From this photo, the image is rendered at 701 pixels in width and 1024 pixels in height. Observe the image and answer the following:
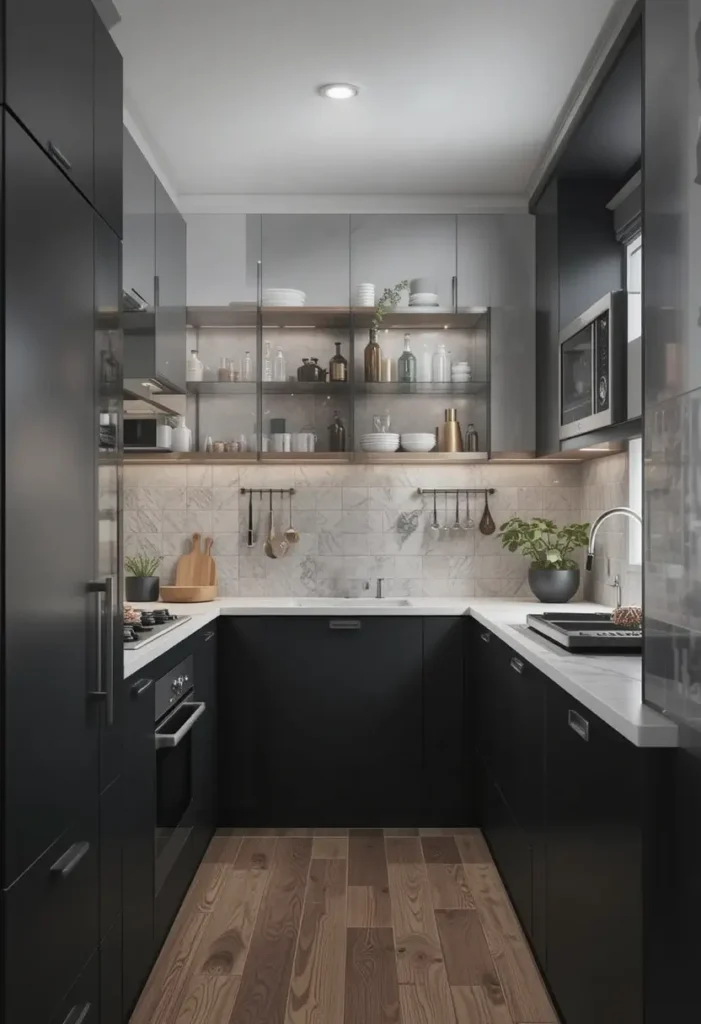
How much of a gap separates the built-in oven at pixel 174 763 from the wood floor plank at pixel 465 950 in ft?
2.78

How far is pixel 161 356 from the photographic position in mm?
3590

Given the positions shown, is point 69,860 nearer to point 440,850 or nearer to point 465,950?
point 465,950

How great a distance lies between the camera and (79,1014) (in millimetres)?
1848

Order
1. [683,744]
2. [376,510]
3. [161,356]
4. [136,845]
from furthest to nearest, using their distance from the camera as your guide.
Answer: [376,510]
[161,356]
[136,845]
[683,744]

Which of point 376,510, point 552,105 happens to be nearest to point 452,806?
point 376,510

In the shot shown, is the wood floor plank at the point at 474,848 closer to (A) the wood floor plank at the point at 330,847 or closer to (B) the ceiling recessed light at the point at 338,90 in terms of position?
(A) the wood floor plank at the point at 330,847

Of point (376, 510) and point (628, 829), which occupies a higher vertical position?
point (376, 510)

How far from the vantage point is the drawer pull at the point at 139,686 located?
2.33 m

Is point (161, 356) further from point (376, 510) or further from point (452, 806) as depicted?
point (452, 806)

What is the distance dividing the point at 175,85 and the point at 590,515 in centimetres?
245

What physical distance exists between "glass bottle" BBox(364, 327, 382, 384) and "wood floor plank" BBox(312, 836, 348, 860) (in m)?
1.96

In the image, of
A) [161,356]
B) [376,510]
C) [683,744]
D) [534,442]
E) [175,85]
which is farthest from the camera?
[376,510]

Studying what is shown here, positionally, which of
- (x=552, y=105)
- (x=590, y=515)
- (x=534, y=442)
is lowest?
(x=590, y=515)

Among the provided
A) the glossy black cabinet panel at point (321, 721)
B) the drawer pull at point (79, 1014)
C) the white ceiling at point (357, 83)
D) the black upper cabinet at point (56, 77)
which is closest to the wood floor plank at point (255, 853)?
the glossy black cabinet panel at point (321, 721)
